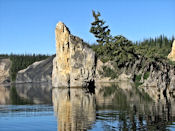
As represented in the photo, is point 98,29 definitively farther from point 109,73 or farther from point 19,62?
point 19,62

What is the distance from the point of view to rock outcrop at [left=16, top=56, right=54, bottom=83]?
168500mm

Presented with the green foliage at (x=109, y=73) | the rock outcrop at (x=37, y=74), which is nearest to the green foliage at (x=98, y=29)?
the green foliage at (x=109, y=73)

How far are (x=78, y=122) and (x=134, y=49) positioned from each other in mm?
48025

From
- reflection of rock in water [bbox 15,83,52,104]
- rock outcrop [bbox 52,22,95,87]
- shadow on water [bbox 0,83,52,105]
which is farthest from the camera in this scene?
rock outcrop [bbox 52,22,95,87]

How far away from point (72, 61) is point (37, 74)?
3564 inches

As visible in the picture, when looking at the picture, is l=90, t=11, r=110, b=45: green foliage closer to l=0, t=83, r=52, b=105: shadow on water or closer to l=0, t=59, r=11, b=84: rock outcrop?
l=0, t=83, r=52, b=105: shadow on water

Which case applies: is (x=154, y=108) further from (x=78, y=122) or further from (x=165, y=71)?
(x=165, y=71)

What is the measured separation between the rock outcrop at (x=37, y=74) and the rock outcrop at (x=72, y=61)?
271ft

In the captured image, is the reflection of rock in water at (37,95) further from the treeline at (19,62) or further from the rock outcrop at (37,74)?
the treeline at (19,62)

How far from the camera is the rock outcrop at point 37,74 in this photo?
553 feet

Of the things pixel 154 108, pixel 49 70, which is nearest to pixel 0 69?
pixel 49 70

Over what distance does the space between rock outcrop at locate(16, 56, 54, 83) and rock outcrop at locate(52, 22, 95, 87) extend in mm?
82583

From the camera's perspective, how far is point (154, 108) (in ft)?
115

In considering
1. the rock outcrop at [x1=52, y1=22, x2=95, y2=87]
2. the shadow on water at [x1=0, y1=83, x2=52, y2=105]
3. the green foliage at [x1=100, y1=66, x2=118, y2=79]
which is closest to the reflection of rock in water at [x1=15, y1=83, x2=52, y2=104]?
the shadow on water at [x1=0, y1=83, x2=52, y2=105]
